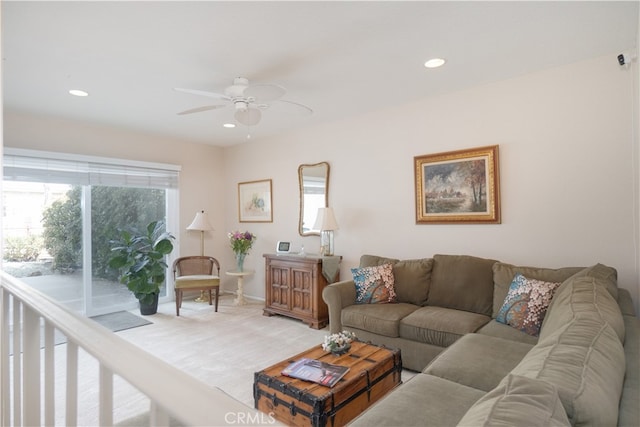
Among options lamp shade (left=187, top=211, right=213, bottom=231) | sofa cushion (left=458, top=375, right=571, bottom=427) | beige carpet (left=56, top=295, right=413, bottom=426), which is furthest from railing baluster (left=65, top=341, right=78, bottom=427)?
lamp shade (left=187, top=211, right=213, bottom=231)

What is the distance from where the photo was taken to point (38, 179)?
4160 mm

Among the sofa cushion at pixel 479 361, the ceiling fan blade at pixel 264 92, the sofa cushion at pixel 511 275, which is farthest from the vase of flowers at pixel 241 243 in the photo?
the sofa cushion at pixel 479 361

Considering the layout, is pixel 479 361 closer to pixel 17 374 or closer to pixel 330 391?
pixel 330 391

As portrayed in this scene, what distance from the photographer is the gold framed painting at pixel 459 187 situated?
3.28 metres

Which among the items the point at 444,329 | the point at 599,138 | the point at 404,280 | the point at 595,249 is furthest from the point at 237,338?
the point at 599,138

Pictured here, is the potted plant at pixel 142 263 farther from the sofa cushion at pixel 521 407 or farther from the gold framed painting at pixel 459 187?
the sofa cushion at pixel 521 407

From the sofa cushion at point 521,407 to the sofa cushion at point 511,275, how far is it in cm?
206

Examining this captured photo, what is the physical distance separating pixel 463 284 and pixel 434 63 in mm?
1916

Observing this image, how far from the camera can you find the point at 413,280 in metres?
3.39

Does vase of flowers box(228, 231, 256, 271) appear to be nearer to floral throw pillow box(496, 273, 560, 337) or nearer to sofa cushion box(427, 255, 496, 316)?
sofa cushion box(427, 255, 496, 316)

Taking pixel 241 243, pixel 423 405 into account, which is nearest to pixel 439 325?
pixel 423 405

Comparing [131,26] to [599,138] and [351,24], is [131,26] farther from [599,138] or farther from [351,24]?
[599,138]

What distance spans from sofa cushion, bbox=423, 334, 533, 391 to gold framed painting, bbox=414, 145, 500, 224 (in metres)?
1.39
